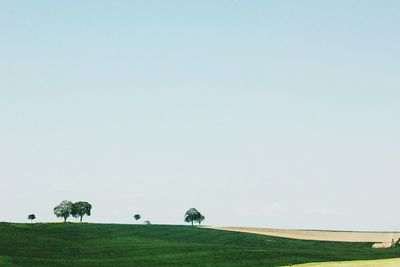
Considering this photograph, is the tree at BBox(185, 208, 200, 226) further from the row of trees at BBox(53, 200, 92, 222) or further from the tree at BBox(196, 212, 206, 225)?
the row of trees at BBox(53, 200, 92, 222)

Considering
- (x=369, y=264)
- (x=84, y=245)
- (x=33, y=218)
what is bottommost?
(x=369, y=264)

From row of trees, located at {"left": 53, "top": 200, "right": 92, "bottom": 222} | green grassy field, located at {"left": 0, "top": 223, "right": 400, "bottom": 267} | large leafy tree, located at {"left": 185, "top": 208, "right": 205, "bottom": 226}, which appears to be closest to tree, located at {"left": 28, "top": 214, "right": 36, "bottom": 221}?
row of trees, located at {"left": 53, "top": 200, "right": 92, "bottom": 222}

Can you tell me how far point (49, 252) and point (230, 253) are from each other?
62.6ft

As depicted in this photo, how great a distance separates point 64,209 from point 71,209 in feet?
6.78

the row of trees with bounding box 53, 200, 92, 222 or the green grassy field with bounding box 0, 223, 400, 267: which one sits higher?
the row of trees with bounding box 53, 200, 92, 222

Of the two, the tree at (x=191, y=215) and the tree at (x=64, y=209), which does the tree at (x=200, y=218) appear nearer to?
the tree at (x=191, y=215)

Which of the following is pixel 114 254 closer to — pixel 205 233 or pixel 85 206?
pixel 205 233

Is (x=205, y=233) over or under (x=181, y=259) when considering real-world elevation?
over

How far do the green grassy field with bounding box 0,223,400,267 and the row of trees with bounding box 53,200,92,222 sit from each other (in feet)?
254

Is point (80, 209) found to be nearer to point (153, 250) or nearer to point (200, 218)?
point (200, 218)

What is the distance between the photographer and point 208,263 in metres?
45.8

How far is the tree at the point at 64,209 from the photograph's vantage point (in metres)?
166

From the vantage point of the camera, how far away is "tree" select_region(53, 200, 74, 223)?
166m

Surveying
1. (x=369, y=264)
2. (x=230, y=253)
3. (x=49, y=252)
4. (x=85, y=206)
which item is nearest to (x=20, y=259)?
(x=49, y=252)
